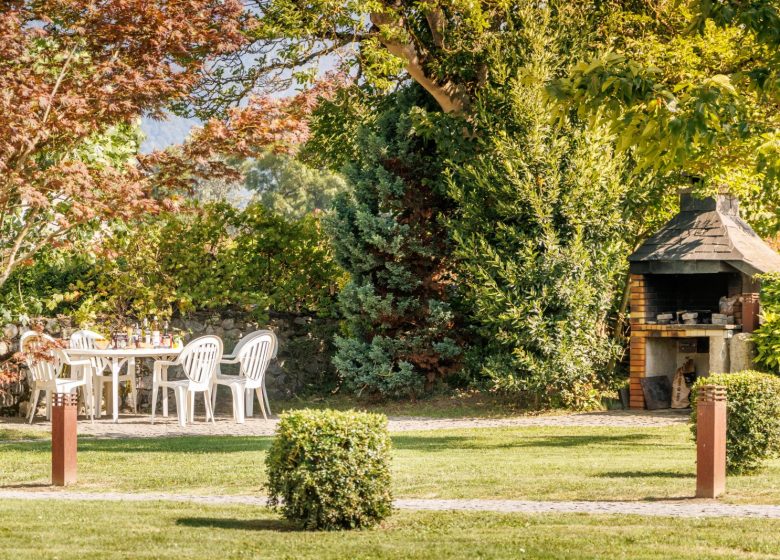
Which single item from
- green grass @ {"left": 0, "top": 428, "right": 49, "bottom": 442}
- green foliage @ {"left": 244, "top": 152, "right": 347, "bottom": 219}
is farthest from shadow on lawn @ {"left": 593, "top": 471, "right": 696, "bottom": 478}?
green foliage @ {"left": 244, "top": 152, "right": 347, "bottom": 219}

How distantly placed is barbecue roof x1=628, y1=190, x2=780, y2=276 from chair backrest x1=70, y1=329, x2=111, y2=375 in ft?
24.3

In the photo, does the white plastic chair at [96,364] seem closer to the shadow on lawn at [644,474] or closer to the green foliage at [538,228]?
the green foliage at [538,228]

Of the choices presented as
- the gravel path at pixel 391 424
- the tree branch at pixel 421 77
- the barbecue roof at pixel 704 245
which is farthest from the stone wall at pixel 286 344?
the barbecue roof at pixel 704 245

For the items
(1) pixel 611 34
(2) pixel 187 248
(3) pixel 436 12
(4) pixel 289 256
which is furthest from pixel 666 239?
(2) pixel 187 248

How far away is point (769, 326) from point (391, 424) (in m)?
5.08

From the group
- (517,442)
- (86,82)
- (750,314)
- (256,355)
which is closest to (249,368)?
(256,355)

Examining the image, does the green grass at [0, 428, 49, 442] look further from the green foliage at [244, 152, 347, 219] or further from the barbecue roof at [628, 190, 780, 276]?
the green foliage at [244, 152, 347, 219]

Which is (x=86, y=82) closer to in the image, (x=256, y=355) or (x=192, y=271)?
(x=256, y=355)

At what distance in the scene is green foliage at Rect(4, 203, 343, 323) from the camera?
55.3ft

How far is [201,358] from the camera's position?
1374cm

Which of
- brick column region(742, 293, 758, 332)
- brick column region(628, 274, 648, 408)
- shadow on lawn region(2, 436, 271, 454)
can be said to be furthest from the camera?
brick column region(628, 274, 648, 408)

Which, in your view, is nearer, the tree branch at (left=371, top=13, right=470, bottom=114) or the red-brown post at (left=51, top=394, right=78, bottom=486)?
the red-brown post at (left=51, top=394, right=78, bottom=486)

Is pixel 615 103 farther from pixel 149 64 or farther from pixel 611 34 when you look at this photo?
pixel 611 34

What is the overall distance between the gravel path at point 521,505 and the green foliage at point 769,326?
24.0ft
